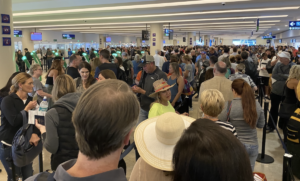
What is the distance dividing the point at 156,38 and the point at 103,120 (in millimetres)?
17490

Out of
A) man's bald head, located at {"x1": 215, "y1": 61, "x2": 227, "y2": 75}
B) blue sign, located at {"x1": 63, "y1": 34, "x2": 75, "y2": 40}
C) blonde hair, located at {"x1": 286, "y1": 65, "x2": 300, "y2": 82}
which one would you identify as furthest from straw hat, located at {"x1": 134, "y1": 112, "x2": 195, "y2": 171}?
blue sign, located at {"x1": 63, "y1": 34, "x2": 75, "y2": 40}

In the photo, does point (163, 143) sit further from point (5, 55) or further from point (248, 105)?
point (5, 55)

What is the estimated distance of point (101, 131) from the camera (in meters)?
0.93

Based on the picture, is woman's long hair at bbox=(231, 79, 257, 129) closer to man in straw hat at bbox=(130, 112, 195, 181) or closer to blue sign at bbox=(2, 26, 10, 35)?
man in straw hat at bbox=(130, 112, 195, 181)

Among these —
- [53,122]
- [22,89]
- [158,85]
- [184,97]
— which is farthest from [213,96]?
[184,97]

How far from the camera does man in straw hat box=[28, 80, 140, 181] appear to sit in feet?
3.03

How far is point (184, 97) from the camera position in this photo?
18.9ft

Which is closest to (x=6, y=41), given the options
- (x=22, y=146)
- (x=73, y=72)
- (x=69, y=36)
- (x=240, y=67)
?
(x=73, y=72)

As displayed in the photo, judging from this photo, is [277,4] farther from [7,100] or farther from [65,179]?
[65,179]

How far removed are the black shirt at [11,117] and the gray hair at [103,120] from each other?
229 centimetres

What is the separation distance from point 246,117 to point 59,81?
2.16 metres

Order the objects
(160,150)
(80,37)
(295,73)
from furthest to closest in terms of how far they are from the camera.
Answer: (80,37) < (295,73) < (160,150)

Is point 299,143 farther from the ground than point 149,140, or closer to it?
closer to it

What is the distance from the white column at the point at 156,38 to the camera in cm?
1794
